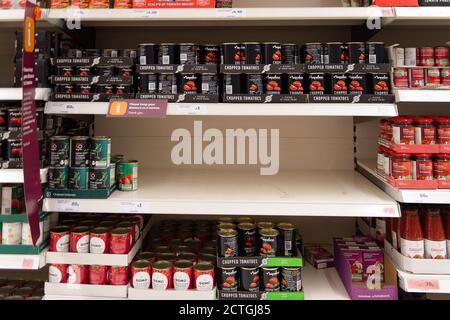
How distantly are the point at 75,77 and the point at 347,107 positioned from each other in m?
1.16

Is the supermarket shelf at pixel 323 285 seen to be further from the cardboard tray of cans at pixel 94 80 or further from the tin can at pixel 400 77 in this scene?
the cardboard tray of cans at pixel 94 80

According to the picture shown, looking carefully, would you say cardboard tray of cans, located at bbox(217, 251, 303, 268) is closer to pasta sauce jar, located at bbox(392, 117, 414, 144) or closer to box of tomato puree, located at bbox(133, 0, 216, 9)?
Answer: pasta sauce jar, located at bbox(392, 117, 414, 144)

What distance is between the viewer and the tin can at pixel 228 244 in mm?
1647

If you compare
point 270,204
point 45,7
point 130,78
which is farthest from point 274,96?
point 45,7

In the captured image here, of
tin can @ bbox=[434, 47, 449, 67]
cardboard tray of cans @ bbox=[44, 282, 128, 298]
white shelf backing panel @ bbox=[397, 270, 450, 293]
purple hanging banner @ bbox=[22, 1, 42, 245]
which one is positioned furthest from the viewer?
tin can @ bbox=[434, 47, 449, 67]

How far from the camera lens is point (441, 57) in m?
1.77

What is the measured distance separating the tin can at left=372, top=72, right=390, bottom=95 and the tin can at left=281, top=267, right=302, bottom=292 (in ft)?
2.73

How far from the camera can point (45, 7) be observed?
179cm

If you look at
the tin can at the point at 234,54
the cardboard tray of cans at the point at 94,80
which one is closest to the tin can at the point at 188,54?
the tin can at the point at 234,54

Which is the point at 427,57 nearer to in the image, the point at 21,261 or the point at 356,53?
the point at 356,53

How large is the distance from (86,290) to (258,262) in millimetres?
738

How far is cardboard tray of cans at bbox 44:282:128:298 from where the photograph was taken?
5.36 feet

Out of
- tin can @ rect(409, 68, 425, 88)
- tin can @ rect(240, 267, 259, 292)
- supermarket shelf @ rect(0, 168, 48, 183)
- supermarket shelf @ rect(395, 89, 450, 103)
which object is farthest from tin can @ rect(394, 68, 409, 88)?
supermarket shelf @ rect(0, 168, 48, 183)

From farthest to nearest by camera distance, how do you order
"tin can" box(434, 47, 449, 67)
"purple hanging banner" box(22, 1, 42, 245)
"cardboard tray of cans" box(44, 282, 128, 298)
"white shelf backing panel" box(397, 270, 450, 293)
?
"tin can" box(434, 47, 449, 67)
"cardboard tray of cans" box(44, 282, 128, 298)
"white shelf backing panel" box(397, 270, 450, 293)
"purple hanging banner" box(22, 1, 42, 245)
